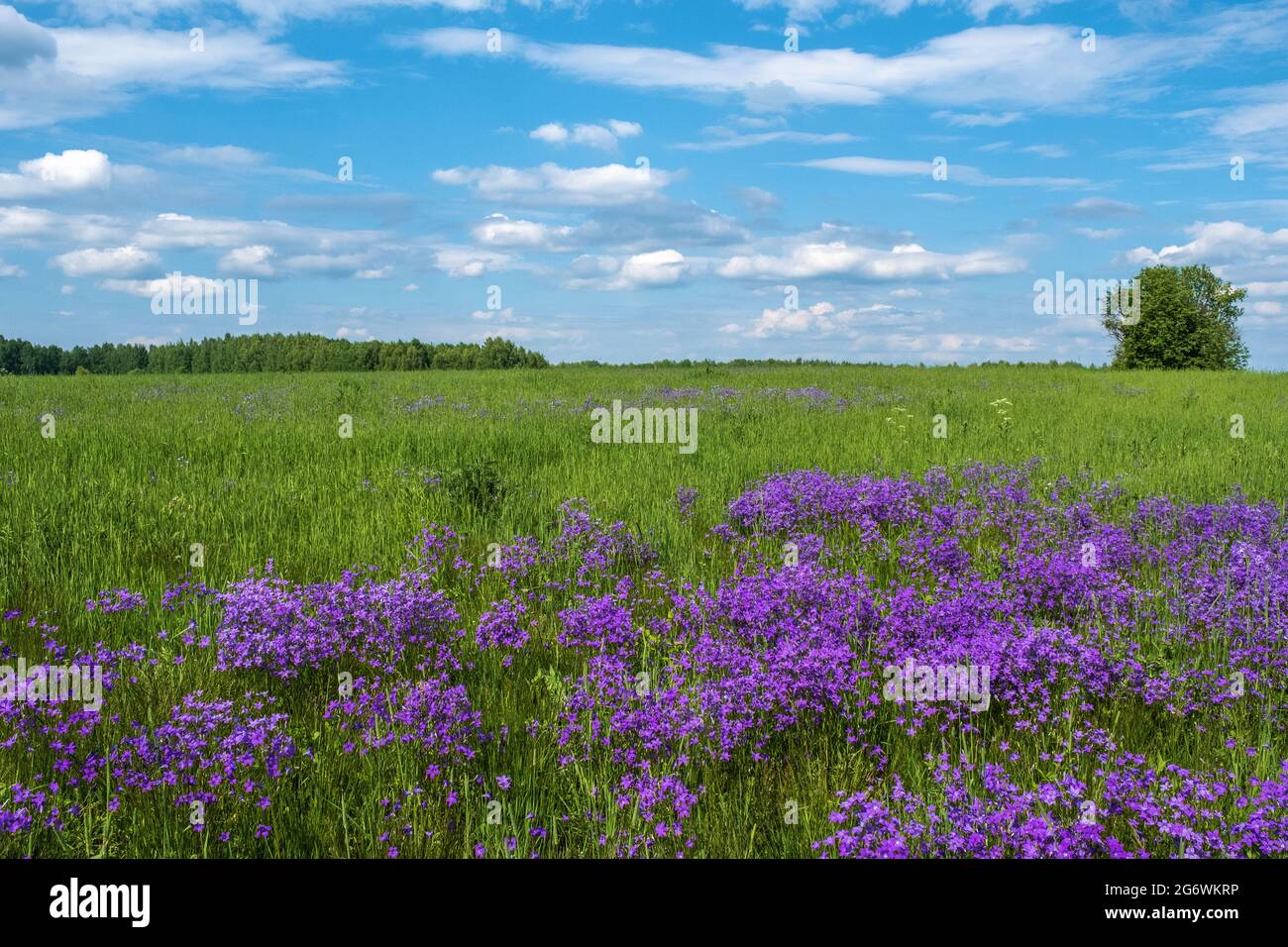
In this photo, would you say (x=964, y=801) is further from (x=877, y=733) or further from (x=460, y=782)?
(x=460, y=782)

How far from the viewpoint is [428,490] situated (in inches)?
361

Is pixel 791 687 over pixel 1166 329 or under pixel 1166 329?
under

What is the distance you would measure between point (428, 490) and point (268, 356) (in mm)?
98702

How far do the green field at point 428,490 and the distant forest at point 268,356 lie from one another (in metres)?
59.1

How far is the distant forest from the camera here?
3386 inches

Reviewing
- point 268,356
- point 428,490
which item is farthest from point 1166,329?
point 268,356

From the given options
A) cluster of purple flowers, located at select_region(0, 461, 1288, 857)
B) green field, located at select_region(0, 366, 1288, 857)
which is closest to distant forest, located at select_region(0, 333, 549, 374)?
green field, located at select_region(0, 366, 1288, 857)

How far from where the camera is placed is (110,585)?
248 inches

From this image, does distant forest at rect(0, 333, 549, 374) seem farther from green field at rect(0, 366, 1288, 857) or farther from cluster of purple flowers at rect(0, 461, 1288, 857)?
cluster of purple flowers at rect(0, 461, 1288, 857)

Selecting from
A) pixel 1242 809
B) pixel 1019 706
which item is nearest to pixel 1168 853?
pixel 1242 809

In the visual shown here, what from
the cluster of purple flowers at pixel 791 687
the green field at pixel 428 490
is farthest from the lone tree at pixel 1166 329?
the cluster of purple flowers at pixel 791 687

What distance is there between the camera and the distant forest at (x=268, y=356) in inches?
3386

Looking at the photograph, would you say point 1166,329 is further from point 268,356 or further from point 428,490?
point 268,356
